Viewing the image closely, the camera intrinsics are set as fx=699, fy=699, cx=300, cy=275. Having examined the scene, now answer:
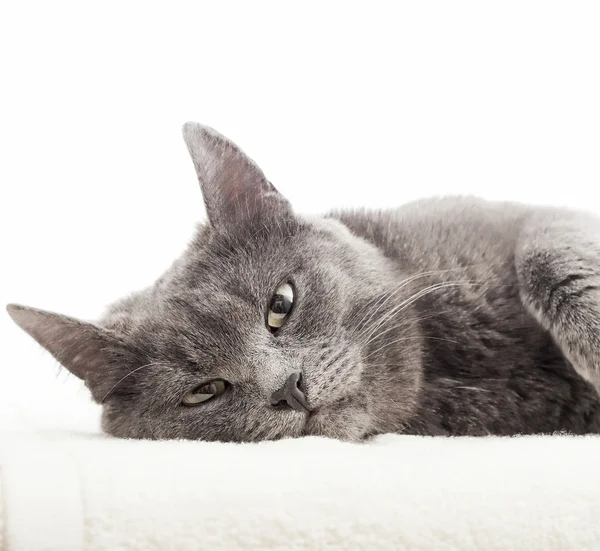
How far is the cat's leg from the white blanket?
271 mm

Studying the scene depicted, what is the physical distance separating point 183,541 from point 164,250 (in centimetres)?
163

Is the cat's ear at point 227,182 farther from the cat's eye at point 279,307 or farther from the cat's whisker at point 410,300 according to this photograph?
the cat's whisker at point 410,300

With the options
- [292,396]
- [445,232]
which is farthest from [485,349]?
[292,396]

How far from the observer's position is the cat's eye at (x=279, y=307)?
119cm

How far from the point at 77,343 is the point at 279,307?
36 centimetres

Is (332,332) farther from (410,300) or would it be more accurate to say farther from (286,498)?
(286,498)

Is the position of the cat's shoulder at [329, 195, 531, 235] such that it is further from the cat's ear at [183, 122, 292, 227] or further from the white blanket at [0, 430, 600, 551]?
the white blanket at [0, 430, 600, 551]

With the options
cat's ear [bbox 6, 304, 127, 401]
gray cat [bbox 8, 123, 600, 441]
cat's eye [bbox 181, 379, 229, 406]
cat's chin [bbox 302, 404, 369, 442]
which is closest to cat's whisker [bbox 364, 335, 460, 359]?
gray cat [bbox 8, 123, 600, 441]

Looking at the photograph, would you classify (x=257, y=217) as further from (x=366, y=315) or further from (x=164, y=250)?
(x=164, y=250)

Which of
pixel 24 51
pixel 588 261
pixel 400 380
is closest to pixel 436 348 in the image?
pixel 400 380

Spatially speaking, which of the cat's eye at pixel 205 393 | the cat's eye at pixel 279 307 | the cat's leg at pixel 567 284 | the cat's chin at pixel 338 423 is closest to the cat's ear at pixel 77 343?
the cat's eye at pixel 205 393

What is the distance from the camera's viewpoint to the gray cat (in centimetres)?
113

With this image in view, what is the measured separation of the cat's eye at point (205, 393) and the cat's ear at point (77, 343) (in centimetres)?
15

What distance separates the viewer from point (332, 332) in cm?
117
